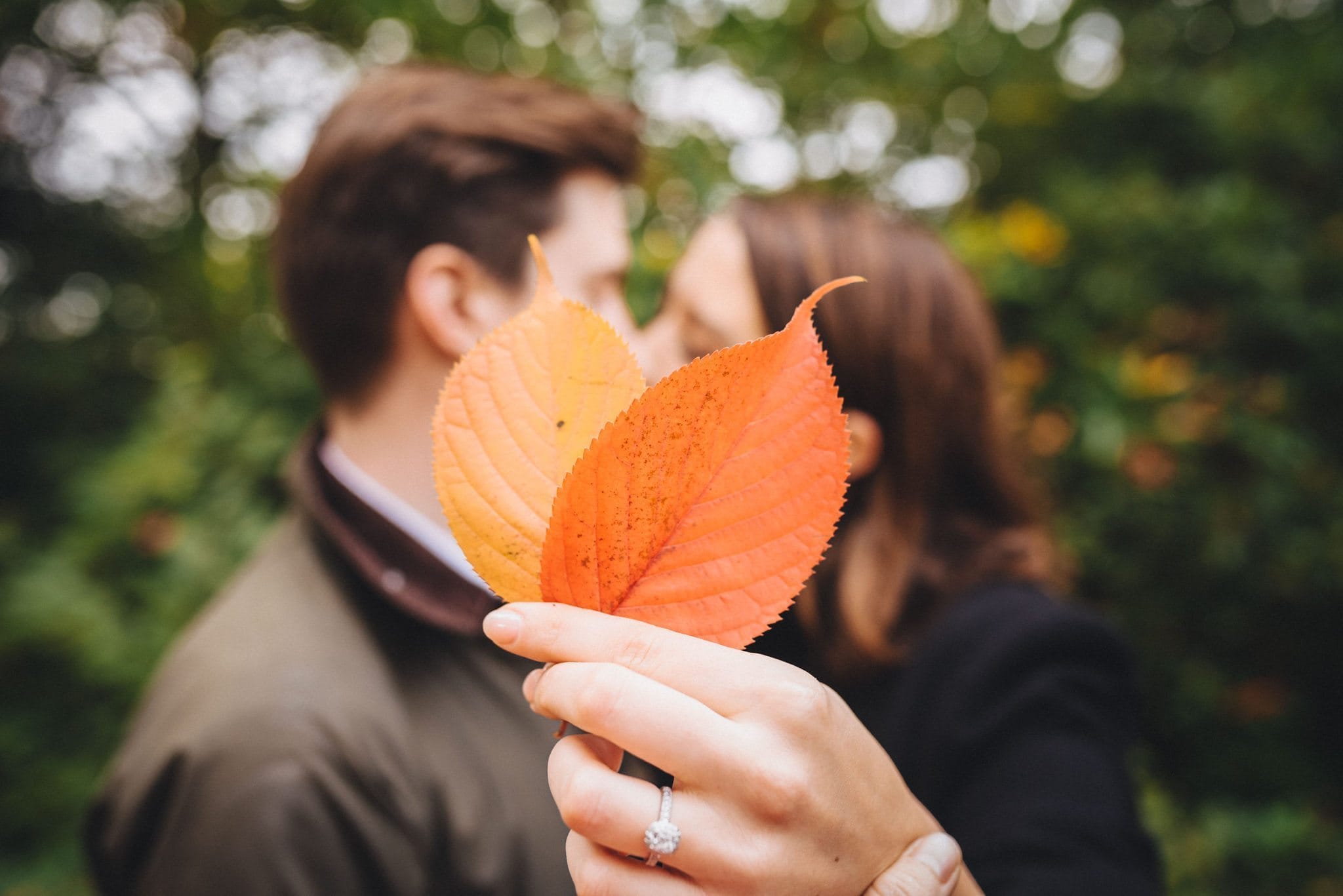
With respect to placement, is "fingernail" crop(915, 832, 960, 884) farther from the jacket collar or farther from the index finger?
the jacket collar

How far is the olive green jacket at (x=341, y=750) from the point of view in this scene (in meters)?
1.01

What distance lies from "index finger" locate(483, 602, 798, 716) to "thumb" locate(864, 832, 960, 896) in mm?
171

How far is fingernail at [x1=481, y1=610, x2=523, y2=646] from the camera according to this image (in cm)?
42

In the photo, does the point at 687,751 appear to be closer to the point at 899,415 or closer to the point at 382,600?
the point at 382,600

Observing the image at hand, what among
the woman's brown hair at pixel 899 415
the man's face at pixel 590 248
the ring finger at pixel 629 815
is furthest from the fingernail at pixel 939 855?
the man's face at pixel 590 248

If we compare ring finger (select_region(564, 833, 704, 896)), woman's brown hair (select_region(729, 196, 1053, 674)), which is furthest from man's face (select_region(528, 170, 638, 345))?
ring finger (select_region(564, 833, 704, 896))

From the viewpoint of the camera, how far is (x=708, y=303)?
4.25ft

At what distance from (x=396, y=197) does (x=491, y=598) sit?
0.74 m

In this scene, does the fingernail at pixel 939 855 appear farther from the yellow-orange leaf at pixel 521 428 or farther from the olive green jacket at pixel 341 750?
the olive green jacket at pixel 341 750

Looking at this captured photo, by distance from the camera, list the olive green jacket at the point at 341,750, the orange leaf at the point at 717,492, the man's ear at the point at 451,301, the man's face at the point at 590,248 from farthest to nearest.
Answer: the man's face at the point at 590,248 < the man's ear at the point at 451,301 < the olive green jacket at the point at 341,750 < the orange leaf at the point at 717,492

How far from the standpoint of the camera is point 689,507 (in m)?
0.42

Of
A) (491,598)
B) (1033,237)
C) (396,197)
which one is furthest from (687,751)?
(1033,237)

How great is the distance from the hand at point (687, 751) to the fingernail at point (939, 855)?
9 centimetres

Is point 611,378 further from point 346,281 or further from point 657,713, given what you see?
point 346,281
